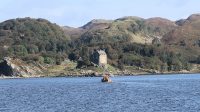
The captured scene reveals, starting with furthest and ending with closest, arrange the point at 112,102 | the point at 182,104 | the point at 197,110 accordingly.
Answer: the point at 112,102 → the point at 182,104 → the point at 197,110

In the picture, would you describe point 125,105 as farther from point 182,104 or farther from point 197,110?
point 197,110

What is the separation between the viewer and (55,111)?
8306cm

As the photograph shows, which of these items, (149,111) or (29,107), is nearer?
(149,111)

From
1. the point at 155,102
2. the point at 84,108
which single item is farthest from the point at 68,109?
the point at 155,102

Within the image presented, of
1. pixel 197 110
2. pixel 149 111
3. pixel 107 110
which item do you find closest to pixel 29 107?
pixel 107 110

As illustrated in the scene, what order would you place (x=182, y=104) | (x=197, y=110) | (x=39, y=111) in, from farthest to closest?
(x=182, y=104) < (x=39, y=111) < (x=197, y=110)

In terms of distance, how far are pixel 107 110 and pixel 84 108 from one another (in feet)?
17.8

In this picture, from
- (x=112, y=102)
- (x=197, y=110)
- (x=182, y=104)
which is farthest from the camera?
(x=112, y=102)

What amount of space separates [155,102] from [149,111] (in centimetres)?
1450

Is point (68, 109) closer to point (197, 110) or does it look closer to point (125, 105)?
point (125, 105)

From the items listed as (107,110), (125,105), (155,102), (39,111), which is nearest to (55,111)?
(39,111)

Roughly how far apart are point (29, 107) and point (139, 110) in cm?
1933

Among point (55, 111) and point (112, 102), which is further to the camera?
point (112, 102)

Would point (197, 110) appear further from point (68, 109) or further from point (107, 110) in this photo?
point (68, 109)
